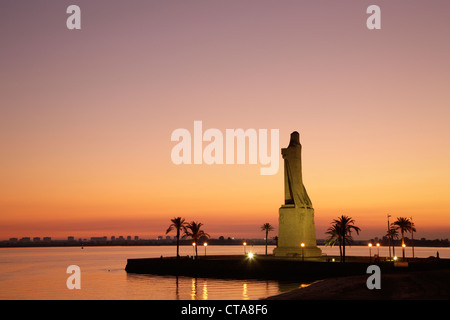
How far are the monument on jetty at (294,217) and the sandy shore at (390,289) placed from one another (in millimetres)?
22567

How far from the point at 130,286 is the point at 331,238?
98.6 ft

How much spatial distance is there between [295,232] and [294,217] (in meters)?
1.91

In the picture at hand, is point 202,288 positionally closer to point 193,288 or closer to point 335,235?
point 193,288

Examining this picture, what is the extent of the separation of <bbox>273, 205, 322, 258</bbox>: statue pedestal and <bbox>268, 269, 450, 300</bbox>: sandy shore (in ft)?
73.8

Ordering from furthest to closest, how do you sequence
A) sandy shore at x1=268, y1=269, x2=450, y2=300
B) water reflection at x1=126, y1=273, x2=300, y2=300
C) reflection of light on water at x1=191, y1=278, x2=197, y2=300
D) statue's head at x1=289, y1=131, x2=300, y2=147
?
1. statue's head at x1=289, y1=131, x2=300, y2=147
2. reflection of light on water at x1=191, y1=278, x2=197, y2=300
3. water reflection at x1=126, y1=273, x2=300, y2=300
4. sandy shore at x1=268, y1=269, x2=450, y2=300

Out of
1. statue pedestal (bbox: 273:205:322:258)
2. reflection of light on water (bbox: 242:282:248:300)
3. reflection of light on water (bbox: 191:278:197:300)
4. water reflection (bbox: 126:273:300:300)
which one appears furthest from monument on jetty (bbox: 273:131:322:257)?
reflection of light on water (bbox: 191:278:197:300)

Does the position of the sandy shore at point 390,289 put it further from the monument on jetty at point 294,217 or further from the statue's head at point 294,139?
the statue's head at point 294,139

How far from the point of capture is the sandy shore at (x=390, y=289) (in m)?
30.0

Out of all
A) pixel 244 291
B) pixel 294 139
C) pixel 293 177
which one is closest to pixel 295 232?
pixel 293 177

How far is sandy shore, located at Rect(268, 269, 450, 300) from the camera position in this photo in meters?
30.0

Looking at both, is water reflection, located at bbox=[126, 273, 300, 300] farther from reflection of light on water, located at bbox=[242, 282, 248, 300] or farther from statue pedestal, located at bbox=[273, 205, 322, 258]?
statue pedestal, located at bbox=[273, 205, 322, 258]
